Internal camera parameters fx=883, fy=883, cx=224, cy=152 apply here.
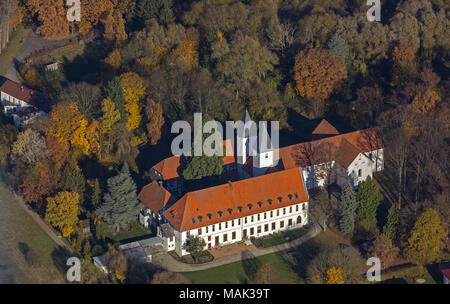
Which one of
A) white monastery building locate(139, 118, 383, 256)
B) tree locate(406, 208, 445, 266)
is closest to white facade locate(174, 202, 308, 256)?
white monastery building locate(139, 118, 383, 256)

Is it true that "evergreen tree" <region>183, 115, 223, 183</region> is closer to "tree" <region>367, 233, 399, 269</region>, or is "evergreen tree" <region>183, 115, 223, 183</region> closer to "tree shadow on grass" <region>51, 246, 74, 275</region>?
"tree shadow on grass" <region>51, 246, 74, 275</region>

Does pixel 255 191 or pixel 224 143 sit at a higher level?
pixel 224 143

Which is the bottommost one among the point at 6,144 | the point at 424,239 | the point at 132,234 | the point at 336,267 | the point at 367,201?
the point at 336,267

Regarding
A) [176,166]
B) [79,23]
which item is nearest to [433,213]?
[176,166]

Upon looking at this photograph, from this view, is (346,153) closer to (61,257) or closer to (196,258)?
(196,258)

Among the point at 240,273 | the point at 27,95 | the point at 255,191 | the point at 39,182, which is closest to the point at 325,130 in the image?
the point at 255,191

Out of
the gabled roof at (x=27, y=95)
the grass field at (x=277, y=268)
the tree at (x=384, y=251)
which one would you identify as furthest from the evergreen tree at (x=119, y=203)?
the tree at (x=384, y=251)

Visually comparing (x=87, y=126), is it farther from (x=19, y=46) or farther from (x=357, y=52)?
(x=357, y=52)
